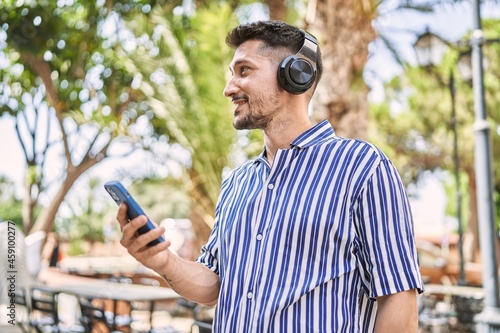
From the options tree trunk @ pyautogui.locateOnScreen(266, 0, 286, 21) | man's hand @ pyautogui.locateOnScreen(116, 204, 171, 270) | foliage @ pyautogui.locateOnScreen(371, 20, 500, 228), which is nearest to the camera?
man's hand @ pyautogui.locateOnScreen(116, 204, 171, 270)

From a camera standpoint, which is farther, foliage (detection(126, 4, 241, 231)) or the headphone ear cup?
foliage (detection(126, 4, 241, 231))

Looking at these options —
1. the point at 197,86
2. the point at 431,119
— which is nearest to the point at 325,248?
the point at 197,86

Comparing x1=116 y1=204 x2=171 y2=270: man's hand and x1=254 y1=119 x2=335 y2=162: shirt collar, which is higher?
x1=254 y1=119 x2=335 y2=162: shirt collar

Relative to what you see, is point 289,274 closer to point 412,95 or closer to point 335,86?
point 335,86

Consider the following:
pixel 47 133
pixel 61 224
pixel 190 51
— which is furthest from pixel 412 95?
pixel 61 224

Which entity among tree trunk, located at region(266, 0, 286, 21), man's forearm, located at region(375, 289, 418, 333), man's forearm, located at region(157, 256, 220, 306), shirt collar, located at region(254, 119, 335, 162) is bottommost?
man's forearm, located at region(375, 289, 418, 333)

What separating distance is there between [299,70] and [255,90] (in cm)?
14

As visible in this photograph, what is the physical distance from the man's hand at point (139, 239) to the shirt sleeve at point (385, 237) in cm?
50

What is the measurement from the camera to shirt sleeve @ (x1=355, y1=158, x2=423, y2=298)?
1619 millimetres

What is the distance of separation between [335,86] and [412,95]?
69.0ft

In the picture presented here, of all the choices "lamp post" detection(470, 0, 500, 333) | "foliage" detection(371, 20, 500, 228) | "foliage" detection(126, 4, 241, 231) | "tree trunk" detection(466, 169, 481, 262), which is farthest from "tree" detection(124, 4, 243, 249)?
"tree trunk" detection(466, 169, 481, 262)

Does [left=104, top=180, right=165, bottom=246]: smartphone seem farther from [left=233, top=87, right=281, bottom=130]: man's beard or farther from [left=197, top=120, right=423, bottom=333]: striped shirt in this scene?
[left=233, top=87, right=281, bottom=130]: man's beard

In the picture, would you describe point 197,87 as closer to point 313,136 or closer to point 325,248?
point 313,136

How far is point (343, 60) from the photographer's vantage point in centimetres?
757
